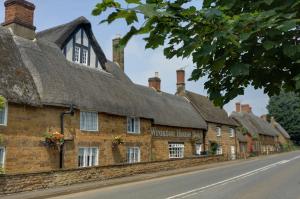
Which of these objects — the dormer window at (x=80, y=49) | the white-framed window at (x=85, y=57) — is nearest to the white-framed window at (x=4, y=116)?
the dormer window at (x=80, y=49)

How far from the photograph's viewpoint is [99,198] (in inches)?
600

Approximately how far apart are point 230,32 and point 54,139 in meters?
19.7

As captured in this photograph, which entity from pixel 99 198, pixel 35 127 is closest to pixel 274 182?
pixel 99 198

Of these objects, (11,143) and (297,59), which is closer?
(297,59)

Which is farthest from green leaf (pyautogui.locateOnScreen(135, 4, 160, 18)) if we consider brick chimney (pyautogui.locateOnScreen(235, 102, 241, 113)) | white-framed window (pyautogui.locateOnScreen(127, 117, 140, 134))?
brick chimney (pyautogui.locateOnScreen(235, 102, 241, 113))

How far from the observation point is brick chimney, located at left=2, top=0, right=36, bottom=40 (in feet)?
78.7

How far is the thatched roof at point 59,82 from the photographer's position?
20.5 metres

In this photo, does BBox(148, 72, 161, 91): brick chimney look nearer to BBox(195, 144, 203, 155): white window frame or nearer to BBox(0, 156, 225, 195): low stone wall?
BBox(195, 144, 203, 155): white window frame

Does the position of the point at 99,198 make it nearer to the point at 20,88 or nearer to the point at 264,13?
the point at 20,88

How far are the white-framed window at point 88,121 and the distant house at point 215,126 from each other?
1908 centimetres

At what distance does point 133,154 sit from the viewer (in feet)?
96.4

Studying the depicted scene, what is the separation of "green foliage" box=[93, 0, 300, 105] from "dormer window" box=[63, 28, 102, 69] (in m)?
25.0

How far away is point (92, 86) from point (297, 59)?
24.1 metres

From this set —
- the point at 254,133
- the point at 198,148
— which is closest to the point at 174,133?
the point at 198,148
